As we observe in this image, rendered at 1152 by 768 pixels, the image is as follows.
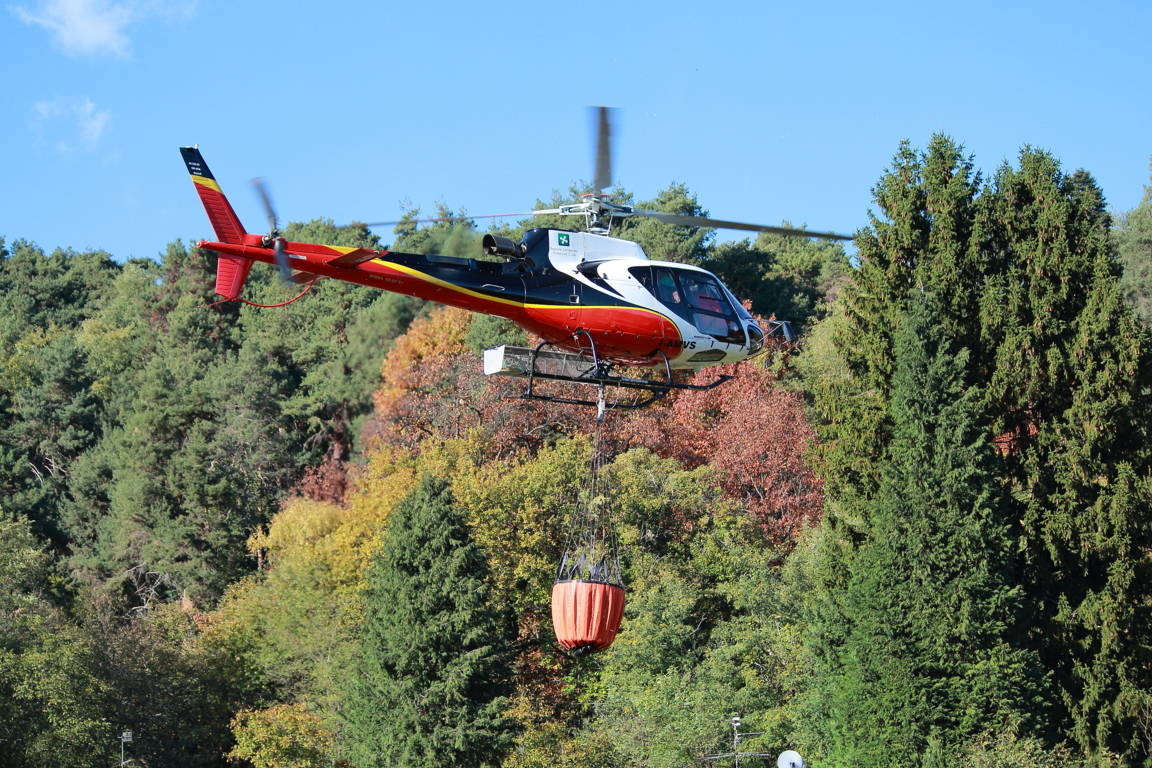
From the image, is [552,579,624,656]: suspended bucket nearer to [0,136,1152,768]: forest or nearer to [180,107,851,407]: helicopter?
[180,107,851,407]: helicopter

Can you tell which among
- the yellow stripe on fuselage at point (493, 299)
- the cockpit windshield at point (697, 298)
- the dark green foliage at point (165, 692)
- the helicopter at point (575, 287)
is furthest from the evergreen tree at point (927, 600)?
the dark green foliage at point (165, 692)

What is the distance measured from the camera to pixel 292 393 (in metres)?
64.9

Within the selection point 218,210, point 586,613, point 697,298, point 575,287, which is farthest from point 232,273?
point 586,613

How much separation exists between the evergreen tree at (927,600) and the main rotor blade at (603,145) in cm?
1368

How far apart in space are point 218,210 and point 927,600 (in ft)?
56.2

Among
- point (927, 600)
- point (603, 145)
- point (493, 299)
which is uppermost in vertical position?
point (603, 145)

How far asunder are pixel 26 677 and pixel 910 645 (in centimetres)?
2175

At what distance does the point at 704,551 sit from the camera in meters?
43.0

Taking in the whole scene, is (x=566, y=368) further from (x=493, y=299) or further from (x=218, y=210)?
(x=218, y=210)

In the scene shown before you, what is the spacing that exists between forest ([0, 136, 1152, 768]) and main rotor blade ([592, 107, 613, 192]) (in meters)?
2.17

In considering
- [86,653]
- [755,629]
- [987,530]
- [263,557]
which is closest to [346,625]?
[86,653]

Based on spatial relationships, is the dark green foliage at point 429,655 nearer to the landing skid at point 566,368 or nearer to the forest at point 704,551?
the forest at point 704,551

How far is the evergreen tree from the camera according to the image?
103ft

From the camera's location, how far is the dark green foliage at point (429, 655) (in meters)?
36.0
